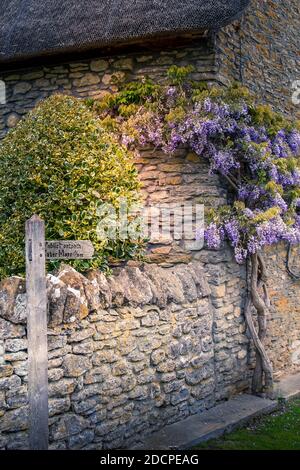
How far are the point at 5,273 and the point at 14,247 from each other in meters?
0.23

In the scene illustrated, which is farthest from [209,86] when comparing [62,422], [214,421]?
[62,422]

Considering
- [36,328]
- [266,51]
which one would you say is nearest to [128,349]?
[36,328]

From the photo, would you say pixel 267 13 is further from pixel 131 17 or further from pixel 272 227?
pixel 272 227

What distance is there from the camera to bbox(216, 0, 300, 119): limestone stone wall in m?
6.73

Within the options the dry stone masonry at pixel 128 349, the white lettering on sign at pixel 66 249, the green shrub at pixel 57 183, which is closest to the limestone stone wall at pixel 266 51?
the green shrub at pixel 57 183

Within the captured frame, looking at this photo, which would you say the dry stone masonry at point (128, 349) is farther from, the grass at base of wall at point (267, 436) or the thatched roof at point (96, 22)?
the thatched roof at point (96, 22)

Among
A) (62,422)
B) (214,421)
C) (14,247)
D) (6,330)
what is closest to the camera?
(6,330)

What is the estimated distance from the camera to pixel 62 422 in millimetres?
4121

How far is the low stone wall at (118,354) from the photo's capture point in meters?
3.88

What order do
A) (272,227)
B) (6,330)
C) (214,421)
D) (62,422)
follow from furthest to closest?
(272,227)
(214,421)
(62,422)
(6,330)

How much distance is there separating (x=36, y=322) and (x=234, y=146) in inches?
132

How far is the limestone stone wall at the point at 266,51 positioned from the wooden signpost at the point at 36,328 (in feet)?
11.4

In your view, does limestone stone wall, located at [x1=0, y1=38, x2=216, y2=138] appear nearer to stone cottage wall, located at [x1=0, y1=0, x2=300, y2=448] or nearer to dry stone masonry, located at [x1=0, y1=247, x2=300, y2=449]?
stone cottage wall, located at [x1=0, y1=0, x2=300, y2=448]

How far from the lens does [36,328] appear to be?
385cm
